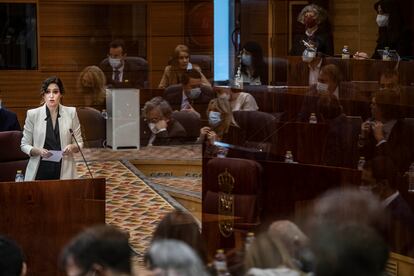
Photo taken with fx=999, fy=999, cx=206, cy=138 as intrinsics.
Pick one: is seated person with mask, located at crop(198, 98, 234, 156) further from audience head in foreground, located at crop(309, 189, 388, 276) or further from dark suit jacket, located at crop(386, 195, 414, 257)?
audience head in foreground, located at crop(309, 189, 388, 276)

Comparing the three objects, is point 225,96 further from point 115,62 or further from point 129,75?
point 115,62

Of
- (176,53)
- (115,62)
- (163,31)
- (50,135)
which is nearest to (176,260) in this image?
(50,135)

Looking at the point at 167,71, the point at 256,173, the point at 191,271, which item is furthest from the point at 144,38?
the point at 191,271

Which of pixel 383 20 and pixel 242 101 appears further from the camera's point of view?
pixel 383 20

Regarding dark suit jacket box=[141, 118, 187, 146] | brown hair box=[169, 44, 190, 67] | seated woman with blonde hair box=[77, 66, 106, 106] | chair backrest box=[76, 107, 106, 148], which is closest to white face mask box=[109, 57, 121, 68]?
seated woman with blonde hair box=[77, 66, 106, 106]

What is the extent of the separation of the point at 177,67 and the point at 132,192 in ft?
8.17

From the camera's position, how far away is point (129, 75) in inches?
442

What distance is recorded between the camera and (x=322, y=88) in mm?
8258

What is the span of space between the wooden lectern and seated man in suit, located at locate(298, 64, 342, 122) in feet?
6.61

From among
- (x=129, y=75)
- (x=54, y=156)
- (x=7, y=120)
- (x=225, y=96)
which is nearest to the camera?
(x=54, y=156)

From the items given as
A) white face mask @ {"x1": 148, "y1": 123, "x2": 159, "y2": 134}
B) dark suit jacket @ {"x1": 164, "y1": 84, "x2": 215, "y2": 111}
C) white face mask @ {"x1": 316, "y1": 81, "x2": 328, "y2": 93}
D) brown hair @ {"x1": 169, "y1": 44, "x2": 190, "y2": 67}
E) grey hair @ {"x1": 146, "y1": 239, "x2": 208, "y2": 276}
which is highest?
brown hair @ {"x1": 169, "y1": 44, "x2": 190, "y2": 67}

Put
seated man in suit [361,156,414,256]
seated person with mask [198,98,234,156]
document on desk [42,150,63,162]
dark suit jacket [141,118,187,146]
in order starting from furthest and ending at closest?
dark suit jacket [141,118,187,146]
seated person with mask [198,98,234,156]
document on desk [42,150,63,162]
seated man in suit [361,156,414,256]

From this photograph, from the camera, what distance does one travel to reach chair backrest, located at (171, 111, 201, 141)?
33.7 ft

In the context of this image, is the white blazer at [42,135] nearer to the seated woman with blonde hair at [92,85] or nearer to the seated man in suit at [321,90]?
the seated man in suit at [321,90]
